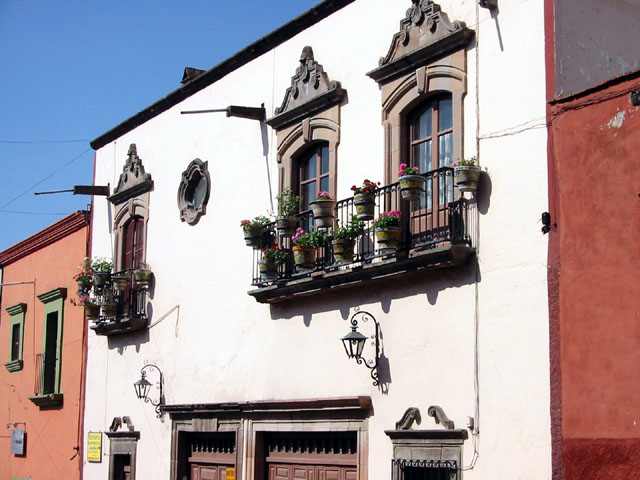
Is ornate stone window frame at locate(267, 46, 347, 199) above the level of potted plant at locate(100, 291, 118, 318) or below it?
above

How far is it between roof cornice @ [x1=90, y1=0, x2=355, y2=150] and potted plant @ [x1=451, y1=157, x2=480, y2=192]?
142 inches

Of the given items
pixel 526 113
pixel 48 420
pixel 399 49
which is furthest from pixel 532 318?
pixel 48 420

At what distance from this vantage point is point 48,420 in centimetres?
2150

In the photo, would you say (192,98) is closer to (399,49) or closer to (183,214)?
(183,214)

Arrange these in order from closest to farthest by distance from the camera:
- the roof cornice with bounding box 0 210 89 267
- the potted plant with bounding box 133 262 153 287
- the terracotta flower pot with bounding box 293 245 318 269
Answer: the terracotta flower pot with bounding box 293 245 318 269 → the potted plant with bounding box 133 262 153 287 → the roof cornice with bounding box 0 210 89 267

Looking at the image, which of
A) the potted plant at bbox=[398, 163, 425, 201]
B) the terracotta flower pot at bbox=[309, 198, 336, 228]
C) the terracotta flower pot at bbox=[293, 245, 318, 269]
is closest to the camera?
the potted plant at bbox=[398, 163, 425, 201]

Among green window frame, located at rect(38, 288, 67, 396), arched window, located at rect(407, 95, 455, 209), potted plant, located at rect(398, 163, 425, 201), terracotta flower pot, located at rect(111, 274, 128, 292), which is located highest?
arched window, located at rect(407, 95, 455, 209)

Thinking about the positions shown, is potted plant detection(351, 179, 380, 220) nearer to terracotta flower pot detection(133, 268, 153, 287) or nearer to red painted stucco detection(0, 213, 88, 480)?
terracotta flower pot detection(133, 268, 153, 287)

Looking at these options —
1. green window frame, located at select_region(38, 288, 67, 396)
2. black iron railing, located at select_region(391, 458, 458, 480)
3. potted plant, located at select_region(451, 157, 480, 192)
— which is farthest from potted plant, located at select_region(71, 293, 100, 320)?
potted plant, located at select_region(451, 157, 480, 192)

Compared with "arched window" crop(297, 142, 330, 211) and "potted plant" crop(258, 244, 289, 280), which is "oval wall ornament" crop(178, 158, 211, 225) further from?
"potted plant" crop(258, 244, 289, 280)

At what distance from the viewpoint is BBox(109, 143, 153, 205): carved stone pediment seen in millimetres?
18562

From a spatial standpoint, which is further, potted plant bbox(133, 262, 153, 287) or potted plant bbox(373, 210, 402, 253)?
potted plant bbox(133, 262, 153, 287)

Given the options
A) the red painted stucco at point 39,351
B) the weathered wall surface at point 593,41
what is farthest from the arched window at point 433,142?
the red painted stucco at point 39,351

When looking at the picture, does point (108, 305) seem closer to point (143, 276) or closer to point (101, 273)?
point (101, 273)
